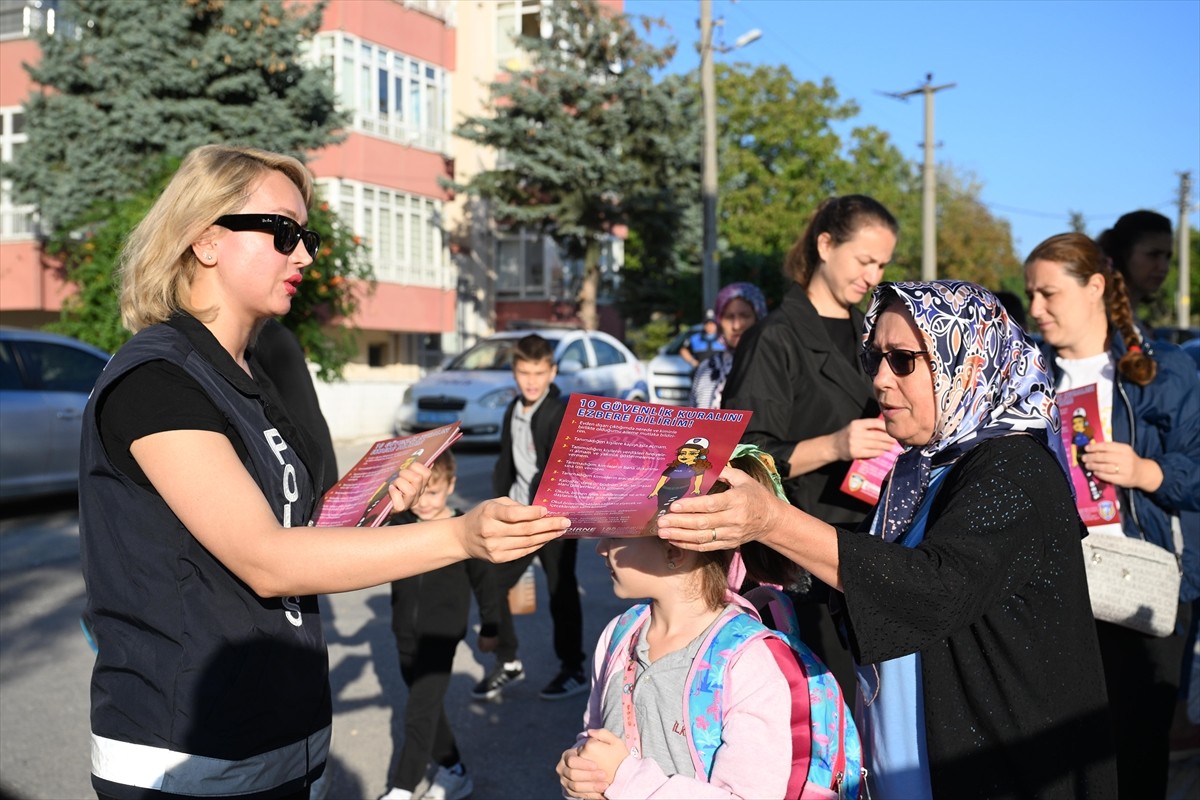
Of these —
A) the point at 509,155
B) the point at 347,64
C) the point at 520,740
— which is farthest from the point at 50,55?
the point at 520,740

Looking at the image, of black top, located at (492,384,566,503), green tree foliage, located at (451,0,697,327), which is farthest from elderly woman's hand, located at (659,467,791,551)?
green tree foliage, located at (451,0,697,327)

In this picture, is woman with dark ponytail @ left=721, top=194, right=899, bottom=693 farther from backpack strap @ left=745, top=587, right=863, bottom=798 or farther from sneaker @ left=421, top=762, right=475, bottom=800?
sneaker @ left=421, top=762, right=475, bottom=800

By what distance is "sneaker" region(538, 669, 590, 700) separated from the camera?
618 cm

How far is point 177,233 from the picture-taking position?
7.89ft

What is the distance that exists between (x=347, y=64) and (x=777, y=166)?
16.0 m

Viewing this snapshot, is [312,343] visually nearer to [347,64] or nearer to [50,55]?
[50,55]

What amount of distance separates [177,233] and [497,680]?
437cm

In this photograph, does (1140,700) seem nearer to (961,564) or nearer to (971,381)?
(971,381)

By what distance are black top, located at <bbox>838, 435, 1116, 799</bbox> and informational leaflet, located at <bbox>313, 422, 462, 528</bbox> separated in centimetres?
97

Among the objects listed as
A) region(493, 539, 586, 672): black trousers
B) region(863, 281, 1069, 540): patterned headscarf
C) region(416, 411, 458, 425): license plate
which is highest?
region(863, 281, 1069, 540): patterned headscarf

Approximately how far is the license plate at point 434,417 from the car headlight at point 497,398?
1.73ft

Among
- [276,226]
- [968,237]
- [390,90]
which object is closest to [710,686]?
[276,226]

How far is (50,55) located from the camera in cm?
2280

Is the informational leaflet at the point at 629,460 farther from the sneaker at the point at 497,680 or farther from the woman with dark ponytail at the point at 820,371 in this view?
the sneaker at the point at 497,680
